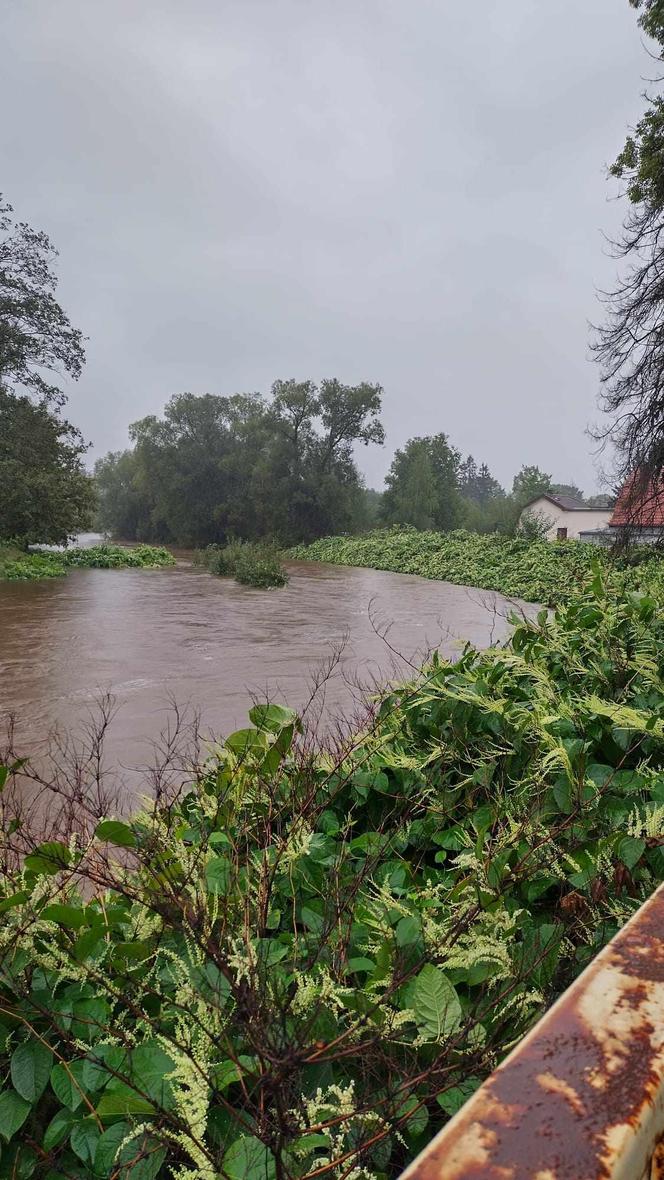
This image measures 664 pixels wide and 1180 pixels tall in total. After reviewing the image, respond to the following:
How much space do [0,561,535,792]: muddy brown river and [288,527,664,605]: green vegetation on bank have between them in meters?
2.38

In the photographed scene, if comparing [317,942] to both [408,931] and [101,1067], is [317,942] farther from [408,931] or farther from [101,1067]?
[101,1067]

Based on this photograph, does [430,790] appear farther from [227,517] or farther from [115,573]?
[227,517]

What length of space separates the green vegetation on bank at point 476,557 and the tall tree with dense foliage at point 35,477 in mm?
12200

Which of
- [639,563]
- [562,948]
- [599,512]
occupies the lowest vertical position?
[562,948]

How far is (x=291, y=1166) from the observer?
1.00m

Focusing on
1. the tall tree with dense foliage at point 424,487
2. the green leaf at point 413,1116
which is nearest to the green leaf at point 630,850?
the green leaf at point 413,1116

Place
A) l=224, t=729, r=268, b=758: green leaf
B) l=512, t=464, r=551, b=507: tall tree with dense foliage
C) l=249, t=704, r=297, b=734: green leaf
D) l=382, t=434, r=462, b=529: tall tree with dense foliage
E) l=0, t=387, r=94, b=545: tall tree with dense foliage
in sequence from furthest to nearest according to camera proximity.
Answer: l=512, t=464, r=551, b=507: tall tree with dense foliage
l=382, t=434, r=462, b=529: tall tree with dense foliage
l=0, t=387, r=94, b=545: tall tree with dense foliage
l=249, t=704, r=297, b=734: green leaf
l=224, t=729, r=268, b=758: green leaf

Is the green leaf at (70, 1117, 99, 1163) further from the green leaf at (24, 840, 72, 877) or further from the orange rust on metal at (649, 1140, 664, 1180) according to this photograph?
the orange rust on metal at (649, 1140, 664, 1180)

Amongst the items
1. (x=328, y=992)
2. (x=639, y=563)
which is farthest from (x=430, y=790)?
(x=639, y=563)

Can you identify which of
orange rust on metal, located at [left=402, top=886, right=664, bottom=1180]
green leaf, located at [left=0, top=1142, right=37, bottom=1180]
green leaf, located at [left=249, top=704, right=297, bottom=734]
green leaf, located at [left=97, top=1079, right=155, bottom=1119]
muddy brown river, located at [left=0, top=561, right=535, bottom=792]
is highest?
orange rust on metal, located at [left=402, top=886, right=664, bottom=1180]

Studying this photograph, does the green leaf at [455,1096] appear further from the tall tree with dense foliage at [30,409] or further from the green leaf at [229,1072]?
the tall tree with dense foliage at [30,409]

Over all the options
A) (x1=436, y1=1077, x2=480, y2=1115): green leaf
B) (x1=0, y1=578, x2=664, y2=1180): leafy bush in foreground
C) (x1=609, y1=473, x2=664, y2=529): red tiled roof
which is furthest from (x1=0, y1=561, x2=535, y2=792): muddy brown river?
(x1=609, y1=473, x2=664, y2=529): red tiled roof

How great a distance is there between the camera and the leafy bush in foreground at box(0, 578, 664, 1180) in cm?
112

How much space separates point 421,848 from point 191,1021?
980 mm
